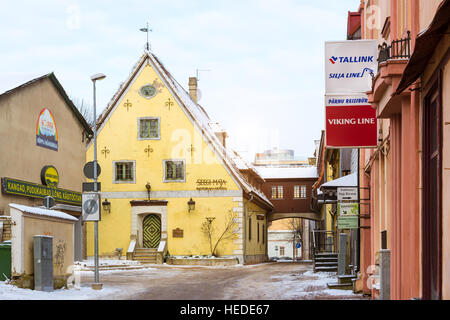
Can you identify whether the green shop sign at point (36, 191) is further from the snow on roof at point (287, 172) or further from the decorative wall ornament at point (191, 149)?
the snow on roof at point (287, 172)

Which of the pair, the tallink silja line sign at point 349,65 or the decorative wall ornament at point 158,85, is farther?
the decorative wall ornament at point 158,85

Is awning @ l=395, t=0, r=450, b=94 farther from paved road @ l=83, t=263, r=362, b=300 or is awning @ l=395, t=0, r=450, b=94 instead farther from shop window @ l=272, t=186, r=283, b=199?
shop window @ l=272, t=186, r=283, b=199

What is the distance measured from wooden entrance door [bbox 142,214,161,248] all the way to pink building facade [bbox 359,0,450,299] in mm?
25773

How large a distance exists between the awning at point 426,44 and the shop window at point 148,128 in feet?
99.8

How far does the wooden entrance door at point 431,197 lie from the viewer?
28.7 ft

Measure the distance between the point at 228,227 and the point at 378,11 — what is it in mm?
23076

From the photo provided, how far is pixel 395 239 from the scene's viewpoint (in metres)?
11.6

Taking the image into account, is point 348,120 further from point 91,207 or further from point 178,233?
point 178,233

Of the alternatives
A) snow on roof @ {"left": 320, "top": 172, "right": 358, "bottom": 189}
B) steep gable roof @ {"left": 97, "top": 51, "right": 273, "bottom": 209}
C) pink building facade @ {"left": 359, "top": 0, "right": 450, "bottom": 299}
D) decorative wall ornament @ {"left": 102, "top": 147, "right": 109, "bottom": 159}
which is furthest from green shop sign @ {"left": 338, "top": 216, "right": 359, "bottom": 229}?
decorative wall ornament @ {"left": 102, "top": 147, "right": 109, "bottom": 159}

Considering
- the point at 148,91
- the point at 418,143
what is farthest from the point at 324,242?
the point at 418,143

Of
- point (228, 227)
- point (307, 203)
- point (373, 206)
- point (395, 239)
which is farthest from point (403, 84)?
point (307, 203)

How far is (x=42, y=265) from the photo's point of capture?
1634cm

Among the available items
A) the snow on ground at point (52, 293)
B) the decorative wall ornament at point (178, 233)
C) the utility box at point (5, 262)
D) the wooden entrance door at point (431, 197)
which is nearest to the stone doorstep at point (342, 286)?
the snow on ground at point (52, 293)

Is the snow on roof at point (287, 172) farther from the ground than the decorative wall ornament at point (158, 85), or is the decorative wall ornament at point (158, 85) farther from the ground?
the decorative wall ornament at point (158, 85)
